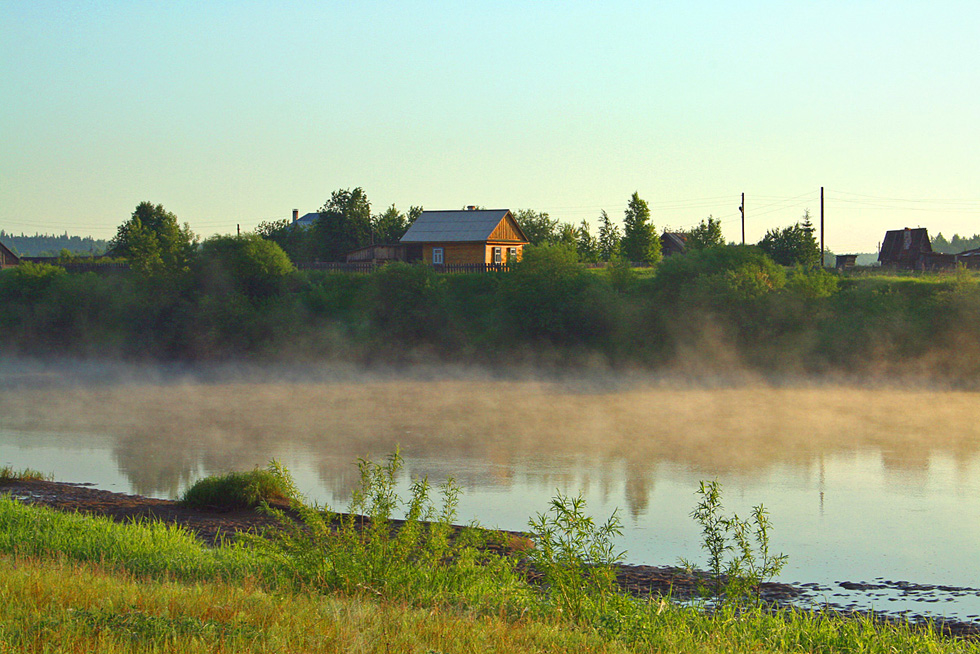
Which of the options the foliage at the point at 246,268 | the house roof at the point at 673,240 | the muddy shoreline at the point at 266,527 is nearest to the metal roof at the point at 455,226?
the foliage at the point at 246,268

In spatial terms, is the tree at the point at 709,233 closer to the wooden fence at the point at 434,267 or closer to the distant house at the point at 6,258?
the wooden fence at the point at 434,267

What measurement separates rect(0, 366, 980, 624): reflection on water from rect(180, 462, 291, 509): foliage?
1505 millimetres

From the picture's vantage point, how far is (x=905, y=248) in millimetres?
78062

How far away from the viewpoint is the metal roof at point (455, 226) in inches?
2645

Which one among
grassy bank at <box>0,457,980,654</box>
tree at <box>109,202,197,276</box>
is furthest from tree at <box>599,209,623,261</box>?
grassy bank at <box>0,457,980,654</box>

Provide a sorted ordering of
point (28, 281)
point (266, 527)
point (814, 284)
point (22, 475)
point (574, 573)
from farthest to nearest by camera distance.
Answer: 1. point (28, 281)
2. point (814, 284)
3. point (22, 475)
4. point (266, 527)
5. point (574, 573)

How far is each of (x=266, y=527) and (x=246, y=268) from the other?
144ft

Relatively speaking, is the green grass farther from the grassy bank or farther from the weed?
the grassy bank

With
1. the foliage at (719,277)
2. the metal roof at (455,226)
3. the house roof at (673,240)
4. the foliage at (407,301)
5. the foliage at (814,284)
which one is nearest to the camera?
the foliage at (814,284)

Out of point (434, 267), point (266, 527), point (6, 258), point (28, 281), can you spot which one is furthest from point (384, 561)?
point (6, 258)

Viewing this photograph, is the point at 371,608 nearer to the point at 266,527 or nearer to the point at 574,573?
the point at 574,573

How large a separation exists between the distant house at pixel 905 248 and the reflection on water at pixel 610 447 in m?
39.3

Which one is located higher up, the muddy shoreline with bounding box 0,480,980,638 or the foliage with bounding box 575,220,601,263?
A: the foliage with bounding box 575,220,601,263

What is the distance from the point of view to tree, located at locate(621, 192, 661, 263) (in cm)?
7244
